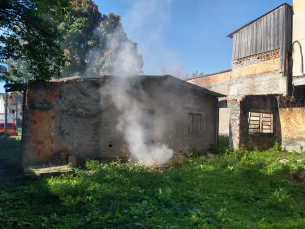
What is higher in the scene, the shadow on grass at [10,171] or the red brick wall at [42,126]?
the red brick wall at [42,126]

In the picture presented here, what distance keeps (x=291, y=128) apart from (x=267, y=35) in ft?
20.7

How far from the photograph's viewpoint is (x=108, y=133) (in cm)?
822

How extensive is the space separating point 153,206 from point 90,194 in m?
1.51

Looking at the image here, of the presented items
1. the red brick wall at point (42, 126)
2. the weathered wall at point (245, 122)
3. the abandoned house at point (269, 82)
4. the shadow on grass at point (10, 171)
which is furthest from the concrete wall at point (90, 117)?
the abandoned house at point (269, 82)

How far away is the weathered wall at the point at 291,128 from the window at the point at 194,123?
4.84 meters

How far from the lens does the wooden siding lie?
40.6 feet

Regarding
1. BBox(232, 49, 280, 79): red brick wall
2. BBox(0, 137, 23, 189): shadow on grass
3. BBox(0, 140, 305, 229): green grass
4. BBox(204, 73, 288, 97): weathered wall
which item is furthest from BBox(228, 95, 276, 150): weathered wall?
BBox(0, 137, 23, 189): shadow on grass

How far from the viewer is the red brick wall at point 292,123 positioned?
405 inches

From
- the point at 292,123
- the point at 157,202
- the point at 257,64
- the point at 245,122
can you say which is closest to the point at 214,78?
the point at 257,64

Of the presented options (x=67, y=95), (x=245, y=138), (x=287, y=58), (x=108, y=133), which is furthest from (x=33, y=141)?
(x=287, y=58)

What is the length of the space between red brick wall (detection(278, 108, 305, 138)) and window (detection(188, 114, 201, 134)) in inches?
190

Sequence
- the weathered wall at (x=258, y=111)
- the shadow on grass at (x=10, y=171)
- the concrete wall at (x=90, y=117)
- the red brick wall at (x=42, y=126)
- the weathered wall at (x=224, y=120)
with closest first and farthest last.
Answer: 1. the shadow on grass at (x=10, y=171)
2. the red brick wall at (x=42, y=126)
3. the concrete wall at (x=90, y=117)
4. the weathered wall at (x=258, y=111)
5. the weathered wall at (x=224, y=120)

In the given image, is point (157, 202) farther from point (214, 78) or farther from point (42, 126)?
point (214, 78)

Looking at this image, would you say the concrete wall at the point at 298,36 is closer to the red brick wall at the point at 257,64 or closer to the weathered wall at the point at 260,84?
the weathered wall at the point at 260,84
